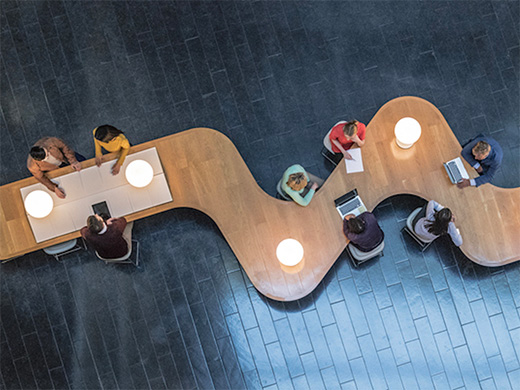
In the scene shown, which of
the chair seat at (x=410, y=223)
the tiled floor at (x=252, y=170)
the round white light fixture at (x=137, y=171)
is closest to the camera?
the round white light fixture at (x=137, y=171)

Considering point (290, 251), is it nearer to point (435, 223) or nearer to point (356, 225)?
point (356, 225)

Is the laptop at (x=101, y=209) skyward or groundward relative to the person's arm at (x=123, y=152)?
groundward

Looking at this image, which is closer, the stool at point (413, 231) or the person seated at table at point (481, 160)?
the person seated at table at point (481, 160)

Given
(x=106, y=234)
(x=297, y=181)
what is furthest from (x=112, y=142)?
(x=297, y=181)

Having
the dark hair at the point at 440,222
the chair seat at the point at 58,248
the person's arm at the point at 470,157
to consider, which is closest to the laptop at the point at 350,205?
the dark hair at the point at 440,222

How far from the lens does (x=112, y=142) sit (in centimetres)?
374

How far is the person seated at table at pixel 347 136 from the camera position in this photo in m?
3.90

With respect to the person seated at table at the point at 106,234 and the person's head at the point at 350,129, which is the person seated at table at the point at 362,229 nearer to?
the person's head at the point at 350,129

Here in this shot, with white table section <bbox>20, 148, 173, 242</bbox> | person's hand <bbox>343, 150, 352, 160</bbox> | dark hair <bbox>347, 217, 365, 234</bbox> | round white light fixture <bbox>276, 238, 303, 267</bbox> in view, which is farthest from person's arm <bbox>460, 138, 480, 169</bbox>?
white table section <bbox>20, 148, 173, 242</bbox>

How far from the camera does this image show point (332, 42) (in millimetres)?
5051

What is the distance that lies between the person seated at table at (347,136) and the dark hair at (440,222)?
929 millimetres

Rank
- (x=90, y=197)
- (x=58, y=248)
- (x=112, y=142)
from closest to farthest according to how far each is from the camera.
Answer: (x=112, y=142)
(x=90, y=197)
(x=58, y=248)

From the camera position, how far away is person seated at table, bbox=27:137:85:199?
3778 millimetres

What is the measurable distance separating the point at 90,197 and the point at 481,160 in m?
3.62
